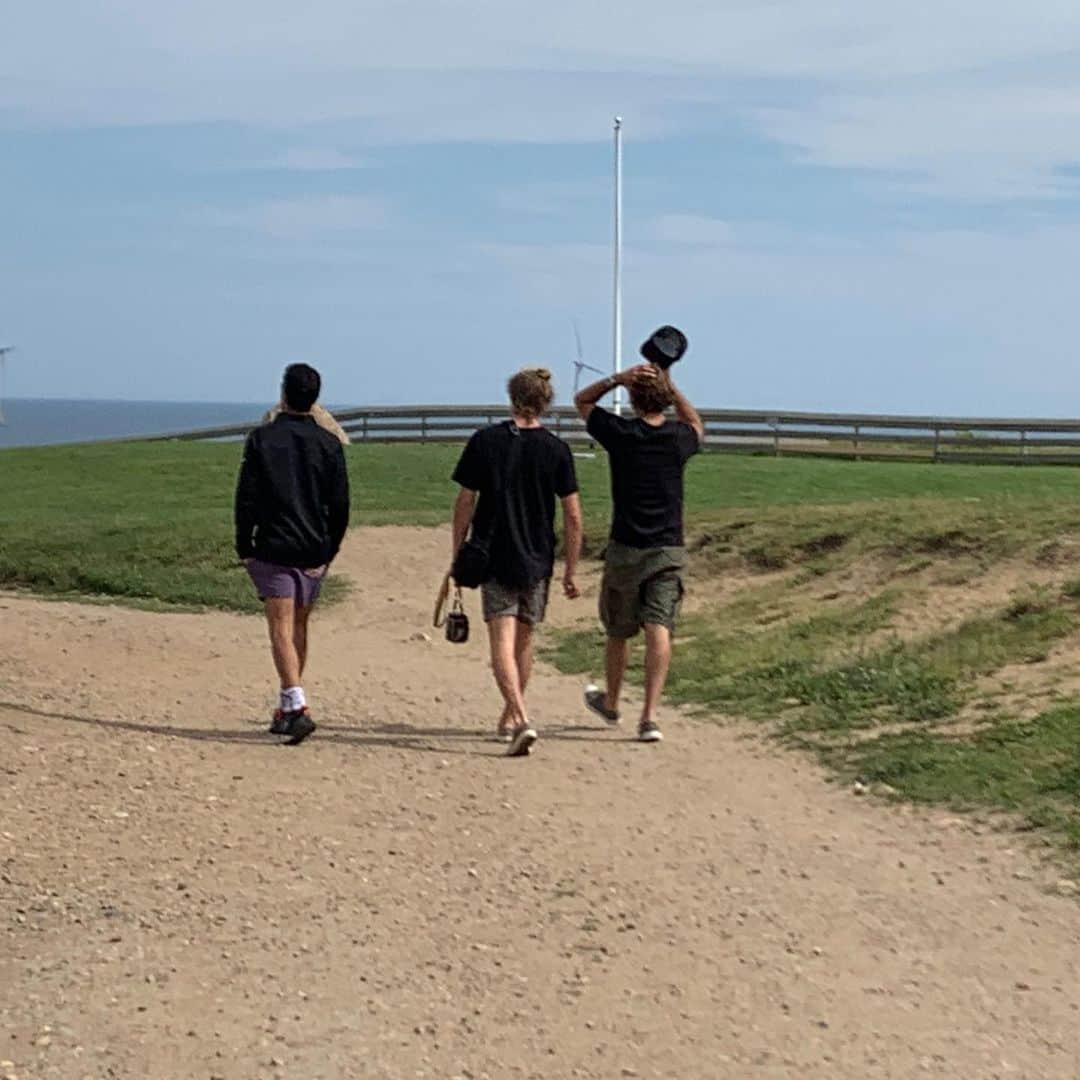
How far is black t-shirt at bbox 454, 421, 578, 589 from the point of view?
9.75 metres

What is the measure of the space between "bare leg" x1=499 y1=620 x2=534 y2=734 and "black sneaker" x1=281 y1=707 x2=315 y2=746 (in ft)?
3.13

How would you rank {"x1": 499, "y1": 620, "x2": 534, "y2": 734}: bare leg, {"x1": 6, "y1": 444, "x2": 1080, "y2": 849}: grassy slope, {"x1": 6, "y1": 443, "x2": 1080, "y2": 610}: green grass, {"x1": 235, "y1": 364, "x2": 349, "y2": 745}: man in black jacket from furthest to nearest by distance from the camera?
{"x1": 6, "y1": 443, "x2": 1080, "y2": 610}: green grass < {"x1": 499, "y1": 620, "x2": 534, "y2": 734}: bare leg < {"x1": 235, "y1": 364, "x2": 349, "y2": 745}: man in black jacket < {"x1": 6, "y1": 444, "x2": 1080, "y2": 849}: grassy slope

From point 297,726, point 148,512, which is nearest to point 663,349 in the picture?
point 297,726

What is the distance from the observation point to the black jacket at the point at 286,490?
9867 millimetres

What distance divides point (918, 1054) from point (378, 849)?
9.13 ft

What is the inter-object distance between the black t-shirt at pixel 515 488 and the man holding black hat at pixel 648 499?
28 cm

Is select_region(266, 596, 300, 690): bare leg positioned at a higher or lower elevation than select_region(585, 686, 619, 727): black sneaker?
higher

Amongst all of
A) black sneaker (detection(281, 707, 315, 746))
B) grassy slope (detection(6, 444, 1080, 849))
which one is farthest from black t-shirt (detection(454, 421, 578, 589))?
grassy slope (detection(6, 444, 1080, 849))

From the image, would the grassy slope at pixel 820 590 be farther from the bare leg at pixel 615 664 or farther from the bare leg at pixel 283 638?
the bare leg at pixel 283 638

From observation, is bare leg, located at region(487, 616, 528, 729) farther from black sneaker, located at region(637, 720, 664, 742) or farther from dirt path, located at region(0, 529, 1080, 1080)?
black sneaker, located at region(637, 720, 664, 742)

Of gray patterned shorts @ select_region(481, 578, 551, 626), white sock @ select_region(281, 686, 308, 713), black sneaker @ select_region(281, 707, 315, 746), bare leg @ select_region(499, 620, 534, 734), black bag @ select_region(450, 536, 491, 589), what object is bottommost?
black sneaker @ select_region(281, 707, 315, 746)

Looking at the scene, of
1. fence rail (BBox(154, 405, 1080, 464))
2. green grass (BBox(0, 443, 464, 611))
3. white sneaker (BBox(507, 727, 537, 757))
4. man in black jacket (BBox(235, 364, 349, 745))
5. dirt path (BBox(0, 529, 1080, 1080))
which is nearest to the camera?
dirt path (BBox(0, 529, 1080, 1080))

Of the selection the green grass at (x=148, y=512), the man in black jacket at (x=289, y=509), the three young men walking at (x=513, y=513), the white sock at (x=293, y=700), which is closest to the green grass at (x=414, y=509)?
the green grass at (x=148, y=512)

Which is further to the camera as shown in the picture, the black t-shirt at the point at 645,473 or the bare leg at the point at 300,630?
the bare leg at the point at 300,630
